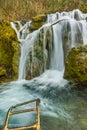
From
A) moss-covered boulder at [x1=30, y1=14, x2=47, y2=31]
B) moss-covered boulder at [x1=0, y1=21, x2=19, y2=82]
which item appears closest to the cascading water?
moss-covered boulder at [x1=30, y1=14, x2=47, y2=31]

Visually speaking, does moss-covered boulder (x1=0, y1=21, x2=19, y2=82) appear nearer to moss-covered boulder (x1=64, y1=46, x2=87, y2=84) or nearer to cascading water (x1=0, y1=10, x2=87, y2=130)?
cascading water (x1=0, y1=10, x2=87, y2=130)

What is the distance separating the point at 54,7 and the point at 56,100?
1160cm

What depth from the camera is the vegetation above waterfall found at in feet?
58.6

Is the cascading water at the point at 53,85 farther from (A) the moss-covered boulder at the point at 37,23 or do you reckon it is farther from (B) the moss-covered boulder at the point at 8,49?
(B) the moss-covered boulder at the point at 8,49

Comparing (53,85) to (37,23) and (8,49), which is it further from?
(37,23)

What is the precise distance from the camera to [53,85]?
9.97m

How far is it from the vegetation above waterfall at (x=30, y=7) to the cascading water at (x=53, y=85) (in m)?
3.53

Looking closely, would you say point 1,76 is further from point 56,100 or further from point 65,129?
point 65,129

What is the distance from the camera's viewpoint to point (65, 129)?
5750 millimetres

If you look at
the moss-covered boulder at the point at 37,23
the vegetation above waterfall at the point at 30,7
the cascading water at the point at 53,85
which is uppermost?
the vegetation above waterfall at the point at 30,7

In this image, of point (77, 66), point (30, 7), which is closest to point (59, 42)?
point (77, 66)

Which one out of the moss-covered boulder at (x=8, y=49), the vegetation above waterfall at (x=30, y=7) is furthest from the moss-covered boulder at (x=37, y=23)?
the vegetation above waterfall at (x=30, y=7)

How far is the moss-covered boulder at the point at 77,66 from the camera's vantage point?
9435 mm

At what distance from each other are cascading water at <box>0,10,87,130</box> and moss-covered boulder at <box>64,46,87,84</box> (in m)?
0.43
